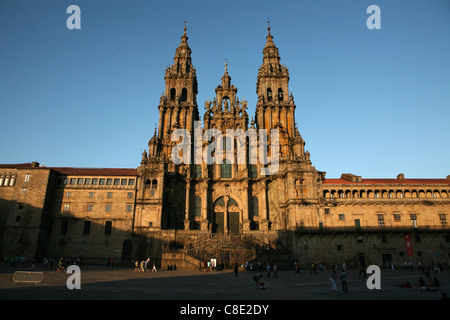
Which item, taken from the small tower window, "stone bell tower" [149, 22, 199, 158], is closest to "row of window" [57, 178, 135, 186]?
"stone bell tower" [149, 22, 199, 158]

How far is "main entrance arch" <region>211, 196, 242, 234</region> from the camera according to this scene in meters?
56.8

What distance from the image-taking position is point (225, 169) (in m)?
60.5

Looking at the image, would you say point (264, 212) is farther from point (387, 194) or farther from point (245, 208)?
point (387, 194)

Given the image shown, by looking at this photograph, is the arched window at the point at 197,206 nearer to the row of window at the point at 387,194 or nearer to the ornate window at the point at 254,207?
the ornate window at the point at 254,207

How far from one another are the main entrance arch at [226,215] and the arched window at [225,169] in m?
4.42

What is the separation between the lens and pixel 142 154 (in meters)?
56.4

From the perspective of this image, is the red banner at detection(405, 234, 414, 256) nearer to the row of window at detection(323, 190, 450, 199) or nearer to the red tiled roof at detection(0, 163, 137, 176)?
the row of window at detection(323, 190, 450, 199)

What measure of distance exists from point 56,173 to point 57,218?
316 inches

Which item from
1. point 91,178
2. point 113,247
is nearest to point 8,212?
point 91,178

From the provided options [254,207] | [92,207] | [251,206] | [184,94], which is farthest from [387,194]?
[92,207]

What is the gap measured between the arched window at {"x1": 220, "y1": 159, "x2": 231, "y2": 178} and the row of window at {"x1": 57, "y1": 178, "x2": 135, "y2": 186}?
1726cm

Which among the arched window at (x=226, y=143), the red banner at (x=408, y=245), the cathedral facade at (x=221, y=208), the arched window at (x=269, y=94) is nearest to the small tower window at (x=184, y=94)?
the cathedral facade at (x=221, y=208)

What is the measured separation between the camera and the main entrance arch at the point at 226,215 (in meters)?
56.8

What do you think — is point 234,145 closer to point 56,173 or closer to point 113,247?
point 113,247
